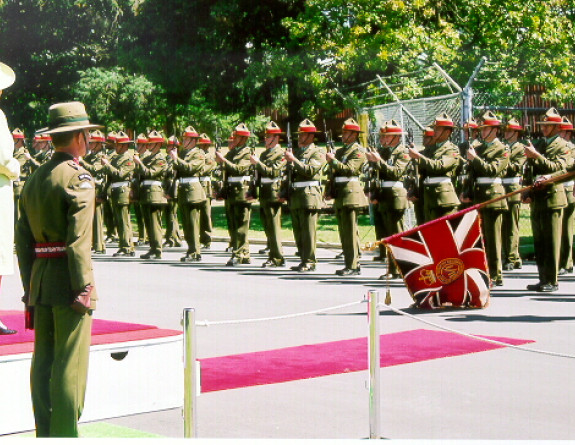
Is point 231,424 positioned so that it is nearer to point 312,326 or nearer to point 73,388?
point 73,388

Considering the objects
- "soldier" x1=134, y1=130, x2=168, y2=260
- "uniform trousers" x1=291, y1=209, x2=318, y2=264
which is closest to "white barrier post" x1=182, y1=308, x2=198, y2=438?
"uniform trousers" x1=291, y1=209, x2=318, y2=264

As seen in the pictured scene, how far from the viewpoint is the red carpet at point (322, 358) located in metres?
8.13

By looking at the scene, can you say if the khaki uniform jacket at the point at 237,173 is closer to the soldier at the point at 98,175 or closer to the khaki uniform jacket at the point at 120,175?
the khaki uniform jacket at the point at 120,175

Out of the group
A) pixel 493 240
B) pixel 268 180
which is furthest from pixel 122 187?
pixel 493 240

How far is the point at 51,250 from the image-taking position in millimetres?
5828

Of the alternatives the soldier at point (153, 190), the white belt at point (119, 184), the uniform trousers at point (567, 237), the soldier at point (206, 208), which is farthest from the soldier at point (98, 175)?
the uniform trousers at point (567, 237)

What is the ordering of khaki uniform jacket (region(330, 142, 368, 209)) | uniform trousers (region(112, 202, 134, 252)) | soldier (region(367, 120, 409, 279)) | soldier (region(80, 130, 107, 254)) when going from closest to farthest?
soldier (region(367, 120, 409, 279))
khaki uniform jacket (region(330, 142, 368, 209))
uniform trousers (region(112, 202, 134, 252))
soldier (region(80, 130, 107, 254))

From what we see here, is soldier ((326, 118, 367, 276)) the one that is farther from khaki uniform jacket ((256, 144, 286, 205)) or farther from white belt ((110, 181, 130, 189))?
white belt ((110, 181, 130, 189))

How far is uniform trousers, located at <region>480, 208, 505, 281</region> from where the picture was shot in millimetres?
13375

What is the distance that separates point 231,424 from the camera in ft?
22.2

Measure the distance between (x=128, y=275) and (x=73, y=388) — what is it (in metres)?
10.4

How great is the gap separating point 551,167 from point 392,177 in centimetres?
293

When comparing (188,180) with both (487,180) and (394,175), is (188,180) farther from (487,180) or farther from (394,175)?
(487,180)

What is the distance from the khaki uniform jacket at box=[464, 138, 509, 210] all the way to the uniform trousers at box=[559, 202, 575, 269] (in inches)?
31.1
